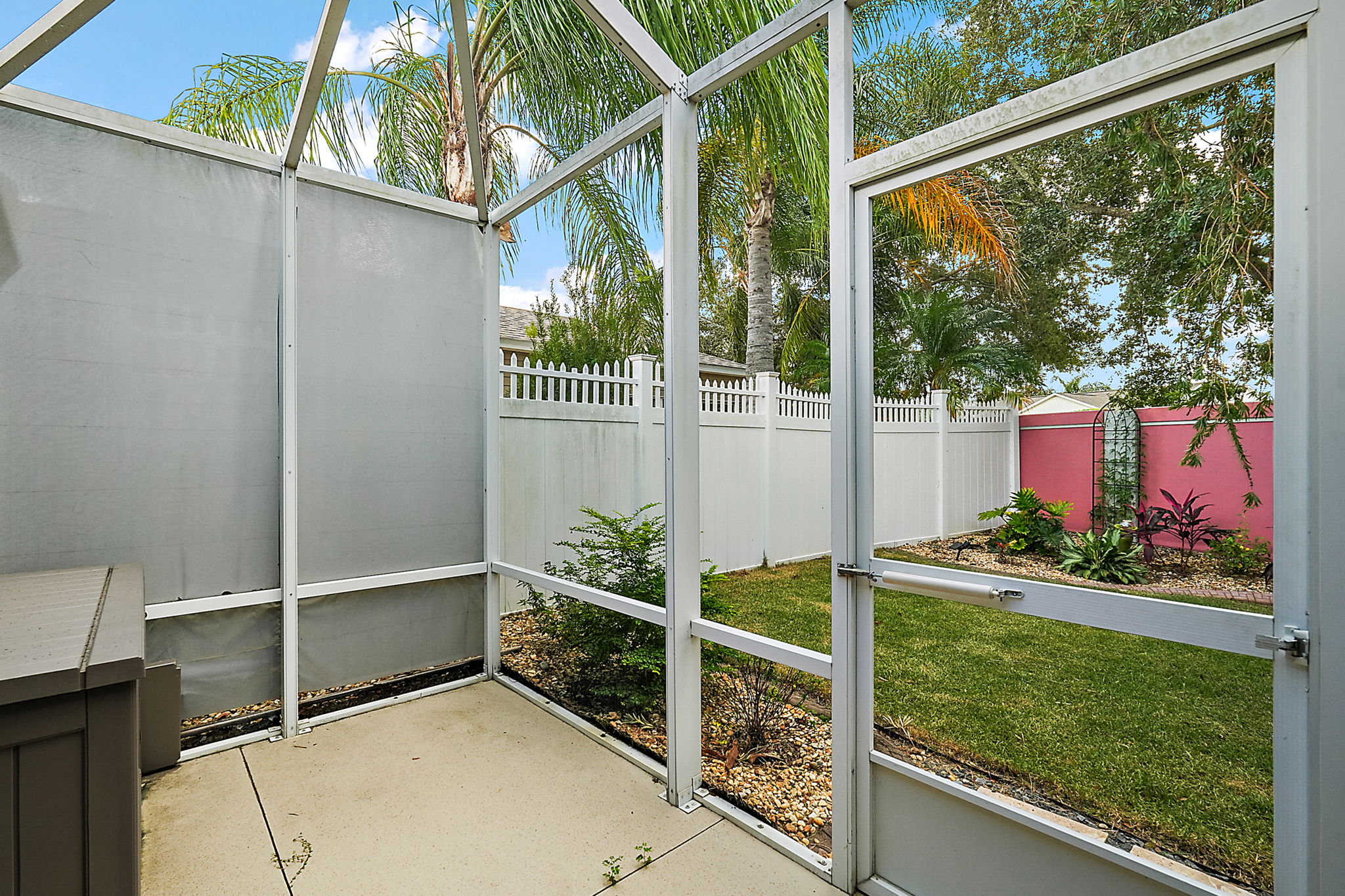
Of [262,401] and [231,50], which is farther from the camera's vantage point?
[231,50]

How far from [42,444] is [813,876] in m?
3.12

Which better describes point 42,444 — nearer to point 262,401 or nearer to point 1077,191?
point 262,401

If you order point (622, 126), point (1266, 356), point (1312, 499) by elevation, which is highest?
point (622, 126)

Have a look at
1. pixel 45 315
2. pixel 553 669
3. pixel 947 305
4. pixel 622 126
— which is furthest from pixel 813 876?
pixel 45 315

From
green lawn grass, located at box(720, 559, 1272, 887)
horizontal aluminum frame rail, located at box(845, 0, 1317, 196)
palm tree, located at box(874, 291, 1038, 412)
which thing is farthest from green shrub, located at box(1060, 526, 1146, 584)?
horizontal aluminum frame rail, located at box(845, 0, 1317, 196)

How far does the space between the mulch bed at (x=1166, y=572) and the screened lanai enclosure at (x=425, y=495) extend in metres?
0.04

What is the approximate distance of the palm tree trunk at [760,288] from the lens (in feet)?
23.2

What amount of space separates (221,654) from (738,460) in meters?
3.43

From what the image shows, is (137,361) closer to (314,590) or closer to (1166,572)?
(314,590)

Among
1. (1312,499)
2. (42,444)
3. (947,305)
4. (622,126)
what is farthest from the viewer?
(622,126)

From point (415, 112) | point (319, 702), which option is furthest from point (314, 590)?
point (415, 112)

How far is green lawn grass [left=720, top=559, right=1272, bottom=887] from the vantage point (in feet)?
3.92

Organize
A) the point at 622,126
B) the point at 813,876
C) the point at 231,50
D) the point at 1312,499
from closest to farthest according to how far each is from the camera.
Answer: the point at 1312,499 → the point at 813,876 → the point at 622,126 → the point at 231,50

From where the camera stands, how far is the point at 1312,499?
1.10 m
